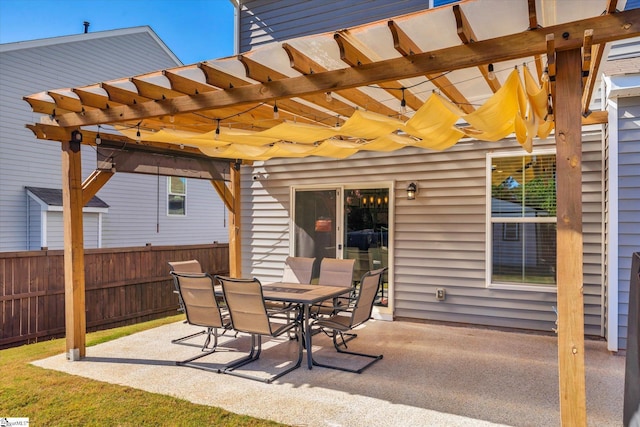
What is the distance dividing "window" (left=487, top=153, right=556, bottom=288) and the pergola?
0.67m

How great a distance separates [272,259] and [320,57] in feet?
16.5

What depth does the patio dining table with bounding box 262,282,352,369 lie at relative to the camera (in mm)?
4523

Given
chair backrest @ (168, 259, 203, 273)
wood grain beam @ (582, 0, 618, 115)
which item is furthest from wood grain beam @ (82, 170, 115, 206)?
wood grain beam @ (582, 0, 618, 115)

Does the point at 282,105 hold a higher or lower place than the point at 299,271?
higher

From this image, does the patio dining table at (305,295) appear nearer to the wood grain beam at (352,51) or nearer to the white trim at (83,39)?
the wood grain beam at (352,51)

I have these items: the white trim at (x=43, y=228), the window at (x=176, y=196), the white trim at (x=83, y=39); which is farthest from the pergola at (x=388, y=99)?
the window at (x=176, y=196)

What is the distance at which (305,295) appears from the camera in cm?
482

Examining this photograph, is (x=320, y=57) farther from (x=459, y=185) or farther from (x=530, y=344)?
(x=530, y=344)

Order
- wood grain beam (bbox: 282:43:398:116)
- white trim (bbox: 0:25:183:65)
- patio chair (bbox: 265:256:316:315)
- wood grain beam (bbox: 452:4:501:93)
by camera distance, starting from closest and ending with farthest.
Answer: wood grain beam (bbox: 452:4:501:93), wood grain beam (bbox: 282:43:398:116), patio chair (bbox: 265:256:316:315), white trim (bbox: 0:25:183:65)

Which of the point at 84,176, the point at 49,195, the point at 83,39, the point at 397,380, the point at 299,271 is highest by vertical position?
the point at 83,39

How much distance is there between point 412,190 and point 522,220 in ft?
4.96

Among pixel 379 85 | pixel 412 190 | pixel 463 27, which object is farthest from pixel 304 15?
pixel 463 27

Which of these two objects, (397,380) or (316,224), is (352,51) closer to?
(397,380)

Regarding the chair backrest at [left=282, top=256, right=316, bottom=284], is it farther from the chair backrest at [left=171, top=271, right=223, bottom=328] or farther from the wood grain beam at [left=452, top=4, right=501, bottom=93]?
the wood grain beam at [left=452, top=4, right=501, bottom=93]
